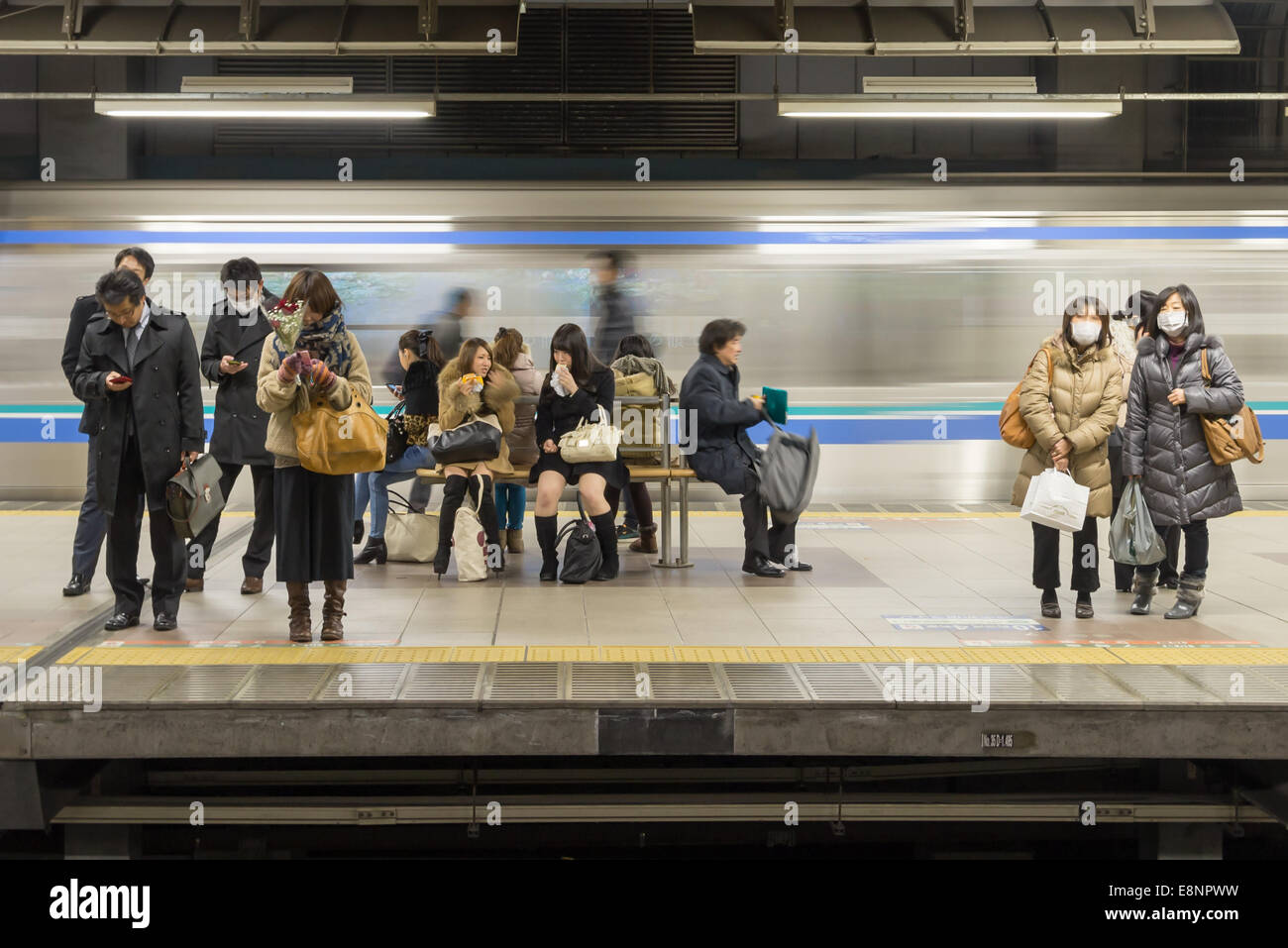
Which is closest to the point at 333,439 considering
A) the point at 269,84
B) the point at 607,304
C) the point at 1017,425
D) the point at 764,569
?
the point at 764,569

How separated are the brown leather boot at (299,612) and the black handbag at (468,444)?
1502 millimetres

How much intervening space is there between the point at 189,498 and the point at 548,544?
6.82 feet

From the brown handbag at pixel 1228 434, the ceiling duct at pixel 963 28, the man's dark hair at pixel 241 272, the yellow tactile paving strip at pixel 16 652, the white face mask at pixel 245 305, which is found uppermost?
the ceiling duct at pixel 963 28

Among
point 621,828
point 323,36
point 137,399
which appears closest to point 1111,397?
point 621,828

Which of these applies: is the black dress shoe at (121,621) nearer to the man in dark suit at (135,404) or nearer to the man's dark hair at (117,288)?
the man in dark suit at (135,404)

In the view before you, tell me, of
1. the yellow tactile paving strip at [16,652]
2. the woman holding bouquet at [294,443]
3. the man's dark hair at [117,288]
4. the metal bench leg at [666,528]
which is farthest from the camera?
the metal bench leg at [666,528]

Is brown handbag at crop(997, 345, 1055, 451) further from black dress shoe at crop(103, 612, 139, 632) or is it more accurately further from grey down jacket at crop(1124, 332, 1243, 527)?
black dress shoe at crop(103, 612, 139, 632)

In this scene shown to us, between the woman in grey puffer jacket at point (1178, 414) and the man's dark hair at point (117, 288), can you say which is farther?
the woman in grey puffer jacket at point (1178, 414)

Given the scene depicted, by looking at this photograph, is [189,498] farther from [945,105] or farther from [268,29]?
[945,105]

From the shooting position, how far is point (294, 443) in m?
5.43

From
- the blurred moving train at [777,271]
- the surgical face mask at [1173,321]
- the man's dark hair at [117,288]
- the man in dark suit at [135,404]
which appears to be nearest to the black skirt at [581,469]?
the man in dark suit at [135,404]

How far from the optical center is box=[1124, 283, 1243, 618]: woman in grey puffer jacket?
5.93 metres

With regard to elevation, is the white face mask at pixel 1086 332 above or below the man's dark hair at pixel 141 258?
below

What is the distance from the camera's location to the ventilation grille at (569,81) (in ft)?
42.2
